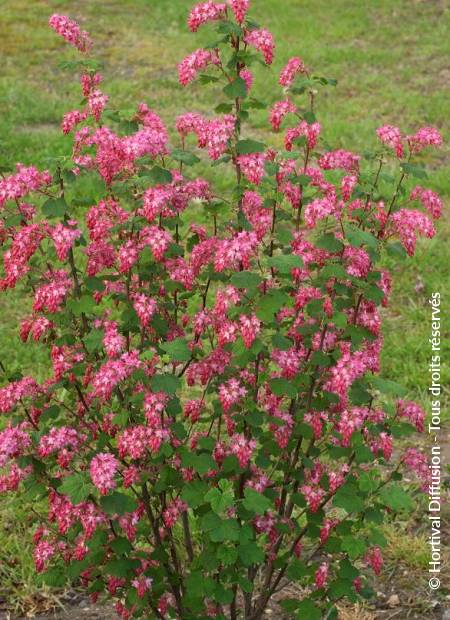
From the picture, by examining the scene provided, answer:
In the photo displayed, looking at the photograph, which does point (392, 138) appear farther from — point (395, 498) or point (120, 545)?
point (120, 545)

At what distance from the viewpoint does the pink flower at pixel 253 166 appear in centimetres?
334

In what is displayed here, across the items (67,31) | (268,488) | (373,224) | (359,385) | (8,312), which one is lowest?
(8,312)

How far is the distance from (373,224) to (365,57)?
12833mm

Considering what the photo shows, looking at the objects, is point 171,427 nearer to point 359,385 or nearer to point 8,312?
point 359,385

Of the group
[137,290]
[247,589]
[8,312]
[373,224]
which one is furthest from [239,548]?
[8,312]

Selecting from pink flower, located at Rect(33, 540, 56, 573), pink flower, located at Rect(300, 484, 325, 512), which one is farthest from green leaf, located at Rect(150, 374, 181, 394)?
pink flower, located at Rect(33, 540, 56, 573)

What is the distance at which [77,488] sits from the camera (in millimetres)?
3389

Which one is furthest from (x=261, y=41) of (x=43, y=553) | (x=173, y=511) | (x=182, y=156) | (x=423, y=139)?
(x=43, y=553)

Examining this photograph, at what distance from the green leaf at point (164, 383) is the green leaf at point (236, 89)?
1.08 meters

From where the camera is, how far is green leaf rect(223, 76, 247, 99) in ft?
11.1

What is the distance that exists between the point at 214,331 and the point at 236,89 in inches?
38.2

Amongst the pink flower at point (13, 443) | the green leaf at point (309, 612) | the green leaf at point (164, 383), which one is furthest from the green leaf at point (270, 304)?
the green leaf at point (309, 612)

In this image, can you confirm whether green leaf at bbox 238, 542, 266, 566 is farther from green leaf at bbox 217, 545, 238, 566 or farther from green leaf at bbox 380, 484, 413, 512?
green leaf at bbox 380, 484, 413, 512

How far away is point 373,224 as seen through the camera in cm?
360
